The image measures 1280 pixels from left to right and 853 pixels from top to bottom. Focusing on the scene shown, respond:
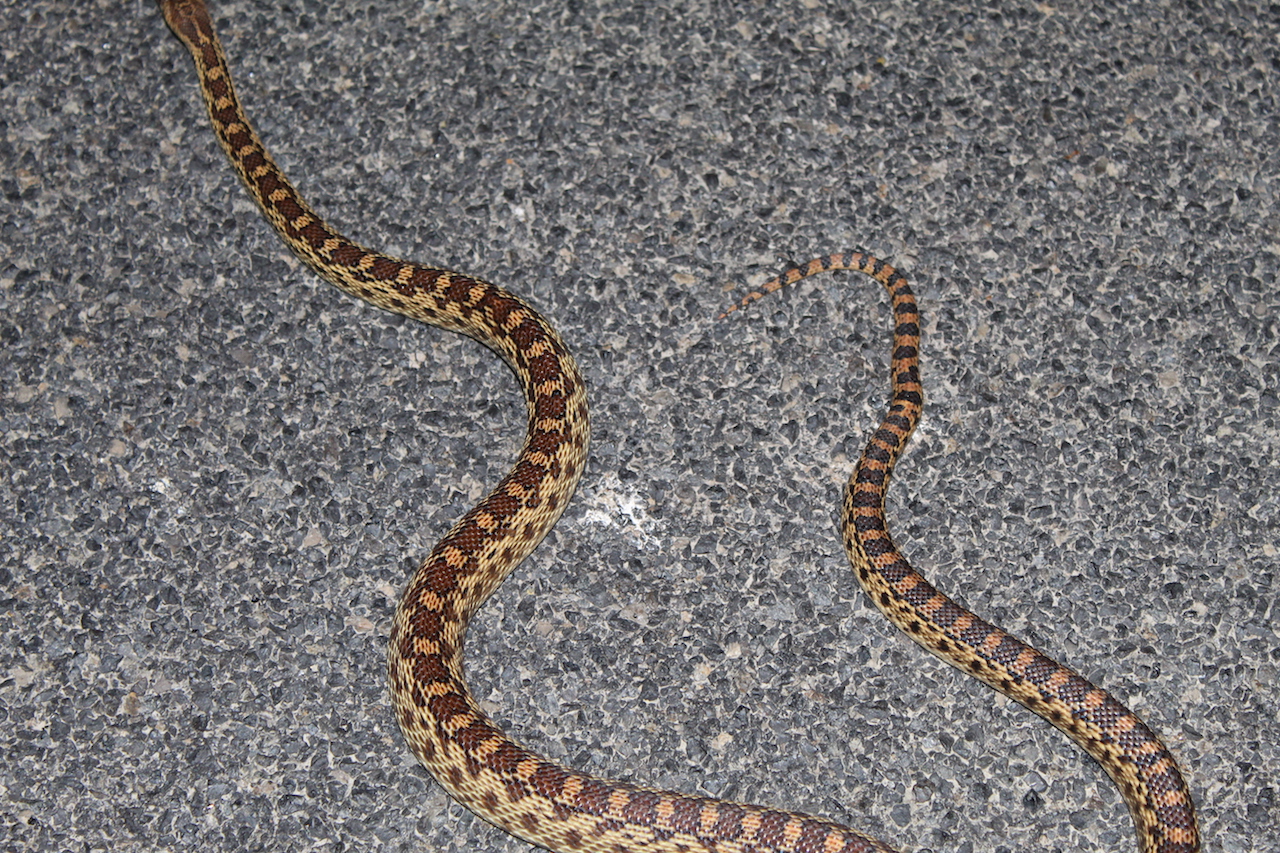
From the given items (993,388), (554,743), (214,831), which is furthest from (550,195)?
(214,831)

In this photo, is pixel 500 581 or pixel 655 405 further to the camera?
pixel 655 405

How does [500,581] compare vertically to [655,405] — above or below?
below

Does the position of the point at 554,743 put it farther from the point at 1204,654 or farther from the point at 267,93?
the point at 267,93

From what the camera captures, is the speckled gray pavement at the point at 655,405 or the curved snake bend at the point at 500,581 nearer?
the curved snake bend at the point at 500,581
